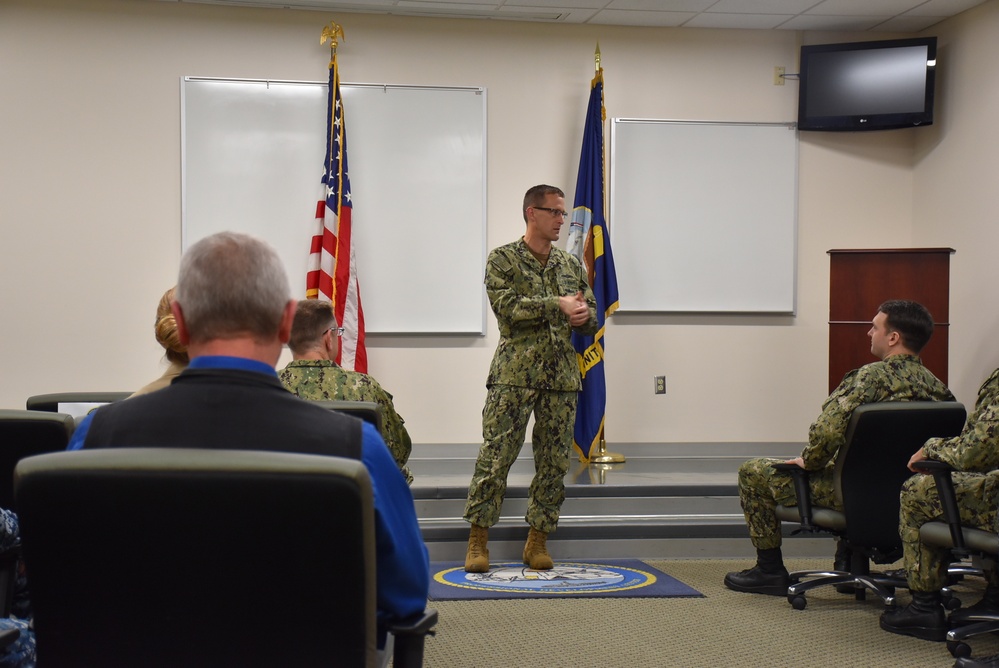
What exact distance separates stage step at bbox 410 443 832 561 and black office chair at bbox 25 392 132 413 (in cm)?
190

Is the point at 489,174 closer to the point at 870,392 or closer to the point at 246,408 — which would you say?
the point at 870,392

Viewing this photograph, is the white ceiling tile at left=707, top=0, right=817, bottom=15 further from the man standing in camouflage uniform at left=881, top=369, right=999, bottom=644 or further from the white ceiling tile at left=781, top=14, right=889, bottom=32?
the man standing in camouflage uniform at left=881, top=369, right=999, bottom=644

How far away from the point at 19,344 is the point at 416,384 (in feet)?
8.22

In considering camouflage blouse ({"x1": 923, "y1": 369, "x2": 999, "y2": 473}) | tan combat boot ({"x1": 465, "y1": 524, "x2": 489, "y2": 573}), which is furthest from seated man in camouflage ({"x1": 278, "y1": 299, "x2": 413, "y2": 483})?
camouflage blouse ({"x1": 923, "y1": 369, "x2": 999, "y2": 473})

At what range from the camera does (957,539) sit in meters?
3.24

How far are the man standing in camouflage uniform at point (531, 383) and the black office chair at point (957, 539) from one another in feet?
5.32

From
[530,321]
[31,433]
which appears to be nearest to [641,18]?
[530,321]

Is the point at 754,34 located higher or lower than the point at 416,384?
higher

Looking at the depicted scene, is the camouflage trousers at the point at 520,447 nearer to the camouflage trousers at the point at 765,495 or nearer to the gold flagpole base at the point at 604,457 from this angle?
the camouflage trousers at the point at 765,495

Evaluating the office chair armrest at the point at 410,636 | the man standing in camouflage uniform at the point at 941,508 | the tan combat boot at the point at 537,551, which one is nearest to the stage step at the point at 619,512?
the tan combat boot at the point at 537,551

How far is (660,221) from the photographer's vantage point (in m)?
6.90

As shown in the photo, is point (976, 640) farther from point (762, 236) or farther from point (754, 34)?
point (754, 34)

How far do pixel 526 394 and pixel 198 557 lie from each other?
3247 mm

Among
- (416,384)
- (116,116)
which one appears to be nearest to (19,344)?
(116,116)
